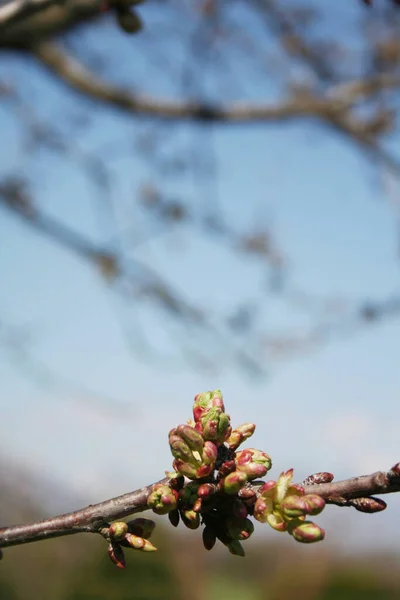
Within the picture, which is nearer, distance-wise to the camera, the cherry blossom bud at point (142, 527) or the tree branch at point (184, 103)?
the cherry blossom bud at point (142, 527)

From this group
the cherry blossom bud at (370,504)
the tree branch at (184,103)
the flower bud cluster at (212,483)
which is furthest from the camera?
the tree branch at (184,103)

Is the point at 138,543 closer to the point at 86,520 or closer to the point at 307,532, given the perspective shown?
the point at 86,520

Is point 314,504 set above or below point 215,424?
below

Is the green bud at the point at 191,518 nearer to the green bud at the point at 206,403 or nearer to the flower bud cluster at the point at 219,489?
the flower bud cluster at the point at 219,489

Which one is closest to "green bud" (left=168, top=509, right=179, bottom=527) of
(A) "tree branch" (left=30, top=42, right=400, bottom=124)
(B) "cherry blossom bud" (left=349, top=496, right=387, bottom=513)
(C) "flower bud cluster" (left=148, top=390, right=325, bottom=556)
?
(C) "flower bud cluster" (left=148, top=390, right=325, bottom=556)

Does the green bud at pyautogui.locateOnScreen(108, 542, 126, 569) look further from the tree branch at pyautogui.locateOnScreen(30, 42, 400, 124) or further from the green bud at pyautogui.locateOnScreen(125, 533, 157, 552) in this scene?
the tree branch at pyautogui.locateOnScreen(30, 42, 400, 124)

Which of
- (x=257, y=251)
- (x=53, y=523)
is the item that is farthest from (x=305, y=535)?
(x=257, y=251)

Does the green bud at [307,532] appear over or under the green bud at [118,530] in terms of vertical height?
under

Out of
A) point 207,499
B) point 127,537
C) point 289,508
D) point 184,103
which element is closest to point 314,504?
point 289,508

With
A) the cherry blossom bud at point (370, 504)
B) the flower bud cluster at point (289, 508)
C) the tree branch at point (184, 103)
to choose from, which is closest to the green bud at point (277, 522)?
the flower bud cluster at point (289, 508)
